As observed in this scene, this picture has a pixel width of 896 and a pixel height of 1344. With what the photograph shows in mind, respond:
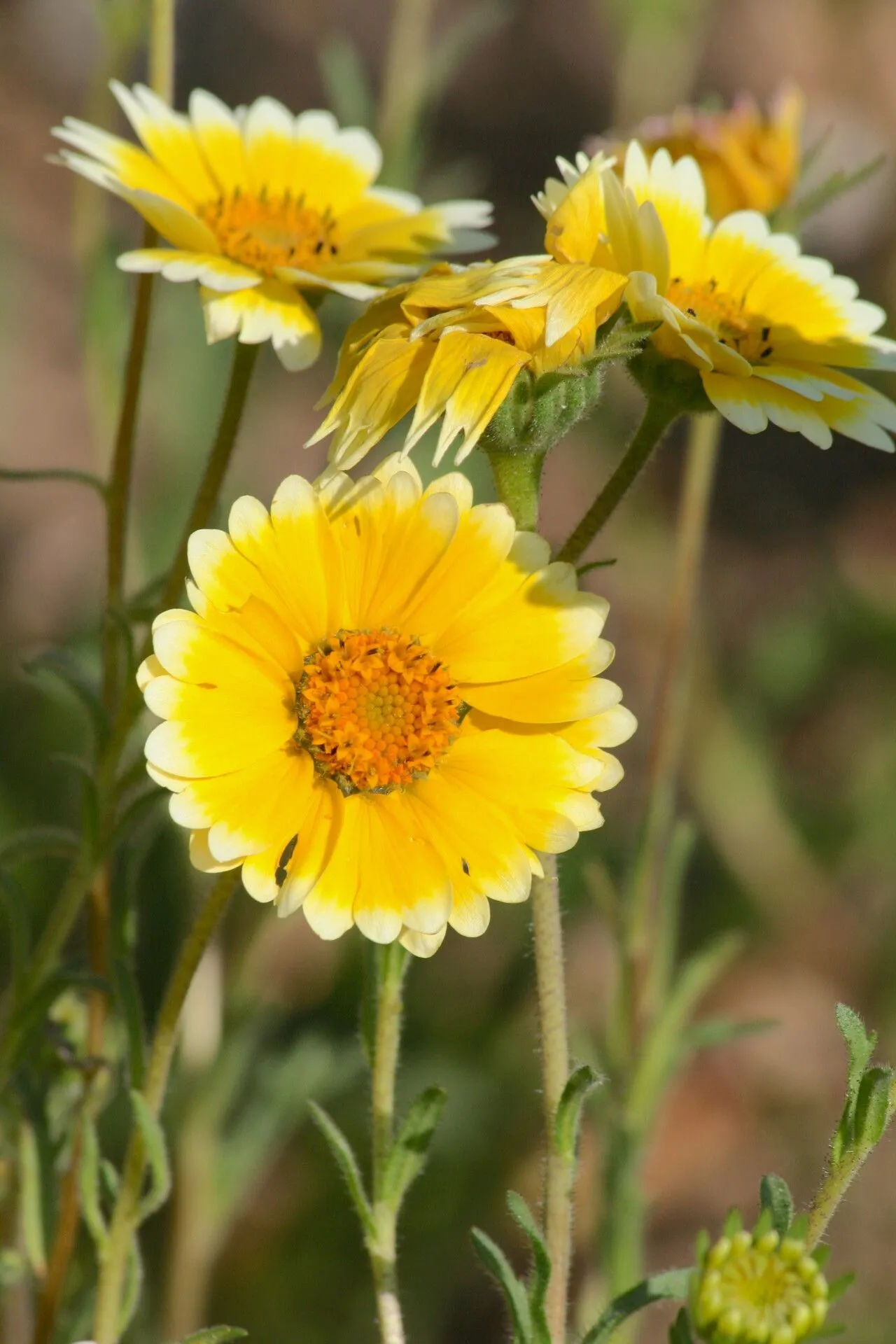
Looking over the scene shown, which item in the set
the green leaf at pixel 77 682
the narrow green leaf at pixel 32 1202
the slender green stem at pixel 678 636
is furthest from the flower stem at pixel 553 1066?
the slender green stem at pixel 678 636

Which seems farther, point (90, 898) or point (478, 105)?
point (478, 105)

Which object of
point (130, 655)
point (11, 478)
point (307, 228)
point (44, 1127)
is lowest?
point (44, 1127)

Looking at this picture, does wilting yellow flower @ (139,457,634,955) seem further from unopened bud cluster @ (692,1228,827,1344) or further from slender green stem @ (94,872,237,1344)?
unopened bud cluster @ (692,1228,827,1344)

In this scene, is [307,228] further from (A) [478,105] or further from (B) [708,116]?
(A) [478,105]

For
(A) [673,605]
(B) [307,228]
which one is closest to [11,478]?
(B) [307,228]

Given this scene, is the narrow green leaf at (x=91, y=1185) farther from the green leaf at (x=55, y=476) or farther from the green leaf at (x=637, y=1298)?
the green leaf at (x=55, y=476)

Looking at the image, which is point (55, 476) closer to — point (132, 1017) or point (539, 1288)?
point (132, 1017)
